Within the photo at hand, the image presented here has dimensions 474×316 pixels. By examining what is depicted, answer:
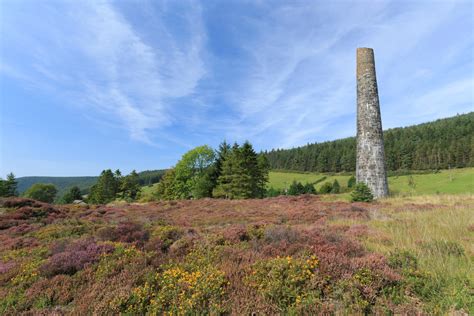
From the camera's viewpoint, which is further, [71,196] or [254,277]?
[71,196]

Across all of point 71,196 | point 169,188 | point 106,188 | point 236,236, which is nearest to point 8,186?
point 71,196

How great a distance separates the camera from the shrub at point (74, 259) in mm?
4598

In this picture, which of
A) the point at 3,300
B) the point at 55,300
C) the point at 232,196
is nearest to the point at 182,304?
the point at 55,300

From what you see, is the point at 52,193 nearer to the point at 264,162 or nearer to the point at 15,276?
the point at 264,162

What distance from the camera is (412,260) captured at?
A: 4.09 m

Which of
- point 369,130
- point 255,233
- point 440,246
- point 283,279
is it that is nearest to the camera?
point 283,279

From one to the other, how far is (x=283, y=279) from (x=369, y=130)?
52.7ft

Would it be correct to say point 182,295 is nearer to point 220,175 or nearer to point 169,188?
point 220,175

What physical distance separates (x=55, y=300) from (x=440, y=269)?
259 inches

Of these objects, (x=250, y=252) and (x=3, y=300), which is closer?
(x=3, y=300)

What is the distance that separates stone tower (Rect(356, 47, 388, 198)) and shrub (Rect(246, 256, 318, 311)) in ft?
48.3

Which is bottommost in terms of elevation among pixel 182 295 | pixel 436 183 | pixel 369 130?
pixel 182 295

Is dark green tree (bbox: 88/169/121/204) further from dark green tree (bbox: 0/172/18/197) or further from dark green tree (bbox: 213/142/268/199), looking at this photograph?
dark green tree (bbox: 213/142/268/199)

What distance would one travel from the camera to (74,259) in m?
4.97
